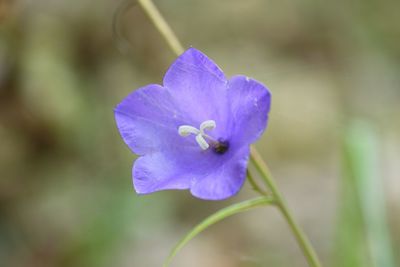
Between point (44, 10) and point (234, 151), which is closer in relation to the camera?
point (234, 151)

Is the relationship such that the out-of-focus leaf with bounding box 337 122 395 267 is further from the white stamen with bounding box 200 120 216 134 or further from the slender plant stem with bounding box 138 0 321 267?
the white stamen with bounding box 200 120 216 134

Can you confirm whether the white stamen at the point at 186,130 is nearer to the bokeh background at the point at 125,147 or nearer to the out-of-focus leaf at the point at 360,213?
the out-of-focus leaf at the point at 360,213

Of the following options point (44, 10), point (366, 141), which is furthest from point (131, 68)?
point (366, 141)

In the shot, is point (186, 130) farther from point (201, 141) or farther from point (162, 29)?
point (162, 29)

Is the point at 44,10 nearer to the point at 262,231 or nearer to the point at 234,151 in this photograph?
the point at 262,231

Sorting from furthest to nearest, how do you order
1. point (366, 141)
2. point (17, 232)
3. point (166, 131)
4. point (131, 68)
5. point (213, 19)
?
point (213, 19)
point (131, 68)
point (17, 232)
point (366, 141)
point (166, 131)

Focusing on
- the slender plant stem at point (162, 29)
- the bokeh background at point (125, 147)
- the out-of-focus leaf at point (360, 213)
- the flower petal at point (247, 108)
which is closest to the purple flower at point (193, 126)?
the flower petal at point (247, 108)

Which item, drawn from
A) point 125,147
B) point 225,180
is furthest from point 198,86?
point 125,147
